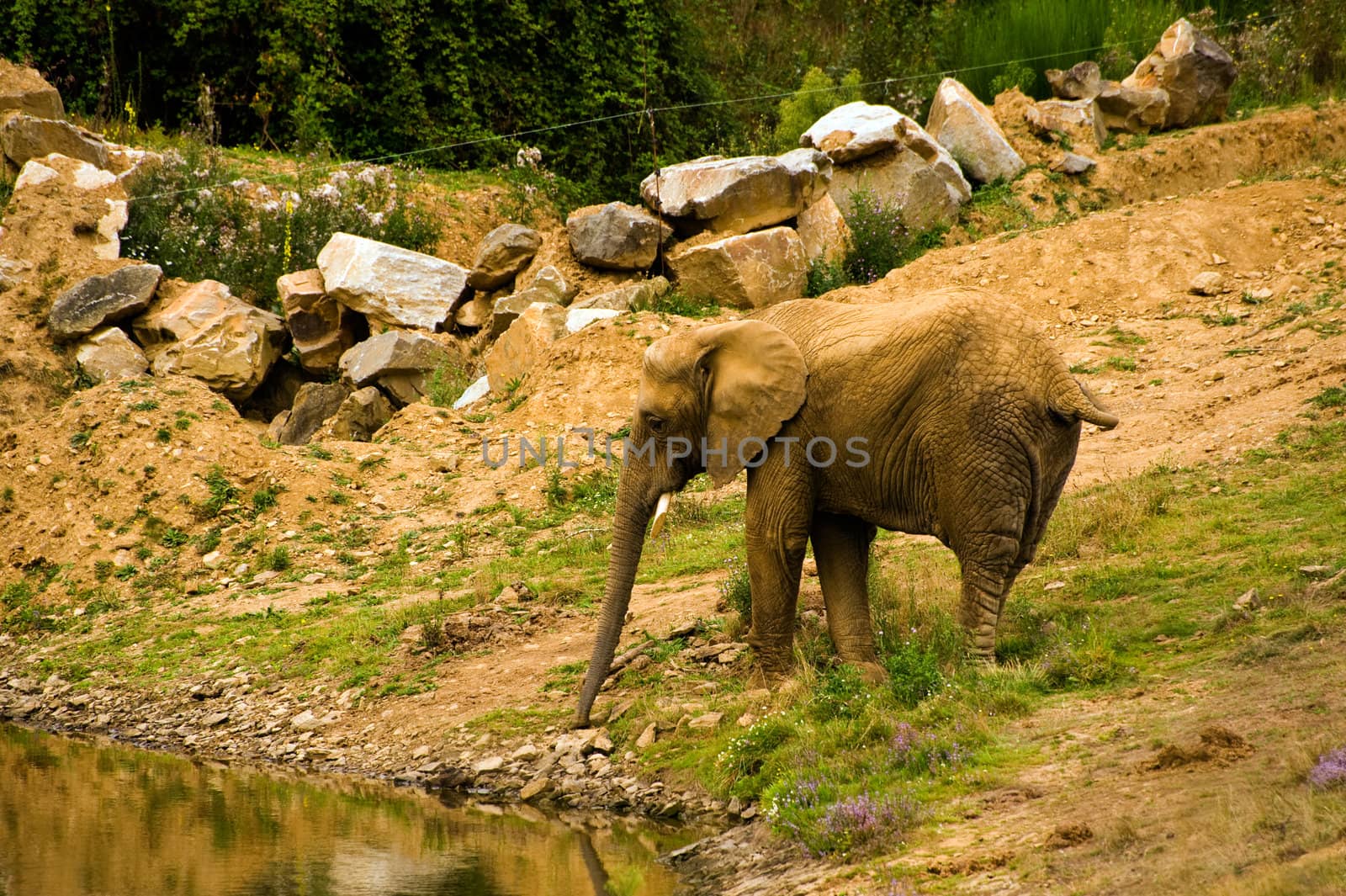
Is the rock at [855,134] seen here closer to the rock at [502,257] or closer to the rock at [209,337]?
the rock at [502,257]

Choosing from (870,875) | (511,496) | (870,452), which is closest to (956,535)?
(870,452)

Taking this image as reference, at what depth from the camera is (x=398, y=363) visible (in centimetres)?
1958

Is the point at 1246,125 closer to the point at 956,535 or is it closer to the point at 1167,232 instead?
the point at 1167,232

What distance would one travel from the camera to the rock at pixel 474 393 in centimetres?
1912

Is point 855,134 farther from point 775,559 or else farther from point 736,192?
point 775,559

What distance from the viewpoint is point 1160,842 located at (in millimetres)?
6207

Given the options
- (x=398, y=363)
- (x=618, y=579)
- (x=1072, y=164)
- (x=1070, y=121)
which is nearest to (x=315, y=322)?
(x=398, y=363)

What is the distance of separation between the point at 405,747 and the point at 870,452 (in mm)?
4221

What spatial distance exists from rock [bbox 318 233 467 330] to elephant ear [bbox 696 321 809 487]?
1201cm

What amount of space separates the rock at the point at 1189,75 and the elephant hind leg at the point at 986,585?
18.6 m

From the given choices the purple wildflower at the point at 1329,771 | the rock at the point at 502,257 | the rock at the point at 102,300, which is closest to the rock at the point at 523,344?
the rock at the point at 502,257

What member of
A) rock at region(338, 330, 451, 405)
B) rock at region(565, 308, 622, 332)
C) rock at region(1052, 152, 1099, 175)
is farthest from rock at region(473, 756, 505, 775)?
rock at region(1052, 152, 1099, 175)

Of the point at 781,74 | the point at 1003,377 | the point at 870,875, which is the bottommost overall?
the point at 870,875

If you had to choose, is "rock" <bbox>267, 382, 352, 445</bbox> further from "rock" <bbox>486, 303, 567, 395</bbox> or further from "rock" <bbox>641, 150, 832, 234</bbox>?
"rock" <bbox>641, 150, 832, 234</bbox>
